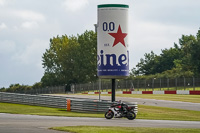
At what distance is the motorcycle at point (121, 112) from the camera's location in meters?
31.1

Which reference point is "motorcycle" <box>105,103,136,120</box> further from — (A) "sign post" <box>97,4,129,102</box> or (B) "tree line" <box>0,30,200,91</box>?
(B) "tree line" <box>0,30,200,91</box>

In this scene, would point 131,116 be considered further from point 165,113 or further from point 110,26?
point 165,113

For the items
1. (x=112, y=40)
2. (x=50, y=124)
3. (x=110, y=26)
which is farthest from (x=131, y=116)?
(x=50, y=124)

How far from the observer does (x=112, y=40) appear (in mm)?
33594

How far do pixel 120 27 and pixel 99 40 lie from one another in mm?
1725

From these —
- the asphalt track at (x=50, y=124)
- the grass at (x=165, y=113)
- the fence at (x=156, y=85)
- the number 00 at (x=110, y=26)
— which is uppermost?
the number 00 at (x=110, y=26)

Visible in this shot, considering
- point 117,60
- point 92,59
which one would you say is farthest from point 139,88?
point 117,60

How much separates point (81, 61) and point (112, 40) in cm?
10033

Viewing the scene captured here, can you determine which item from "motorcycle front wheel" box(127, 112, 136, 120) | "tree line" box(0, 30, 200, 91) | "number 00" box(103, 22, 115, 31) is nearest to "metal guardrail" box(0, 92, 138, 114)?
"motorcycle front wheel" box(127, 112, 136, 120)

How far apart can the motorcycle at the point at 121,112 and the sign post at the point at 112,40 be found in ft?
12.2

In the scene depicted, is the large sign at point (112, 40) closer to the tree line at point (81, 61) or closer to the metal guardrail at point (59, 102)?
the metal guardrail at point (59, 102)

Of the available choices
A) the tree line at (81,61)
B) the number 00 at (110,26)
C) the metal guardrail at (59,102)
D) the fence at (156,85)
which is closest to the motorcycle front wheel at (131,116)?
the metal guardrail at (59,102)

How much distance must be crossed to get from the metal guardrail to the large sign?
2543 millimetres

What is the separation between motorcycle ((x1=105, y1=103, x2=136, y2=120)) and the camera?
3109 centimetres
